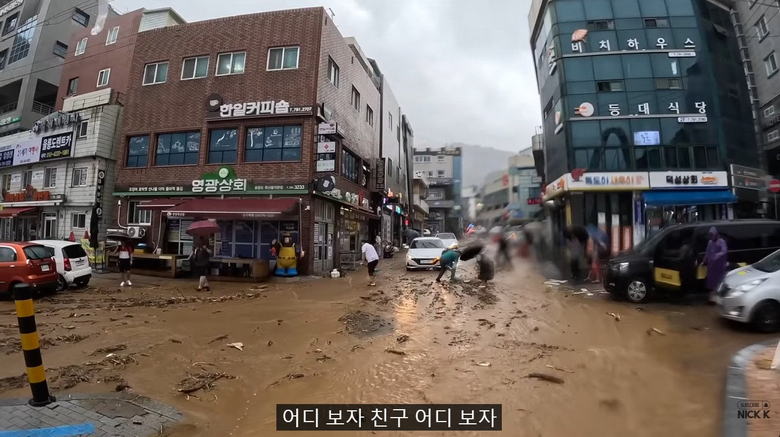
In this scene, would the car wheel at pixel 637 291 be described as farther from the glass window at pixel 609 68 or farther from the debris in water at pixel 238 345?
the glass window at pixel 609 68

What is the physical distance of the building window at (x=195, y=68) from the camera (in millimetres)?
17109

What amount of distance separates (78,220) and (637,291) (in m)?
24.1

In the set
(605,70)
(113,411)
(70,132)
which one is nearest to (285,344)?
(113,411)

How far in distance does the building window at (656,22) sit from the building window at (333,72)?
18165mm

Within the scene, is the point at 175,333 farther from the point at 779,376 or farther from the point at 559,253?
the point at 559,253

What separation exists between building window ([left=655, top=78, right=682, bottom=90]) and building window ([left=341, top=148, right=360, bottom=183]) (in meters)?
17.3

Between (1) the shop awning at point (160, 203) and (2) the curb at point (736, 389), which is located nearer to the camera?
(2) the curb at point (736, 389)

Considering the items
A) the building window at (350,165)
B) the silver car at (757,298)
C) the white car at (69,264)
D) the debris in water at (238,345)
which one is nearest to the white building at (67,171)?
the white car at (69,264)

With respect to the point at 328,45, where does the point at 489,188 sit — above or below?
below

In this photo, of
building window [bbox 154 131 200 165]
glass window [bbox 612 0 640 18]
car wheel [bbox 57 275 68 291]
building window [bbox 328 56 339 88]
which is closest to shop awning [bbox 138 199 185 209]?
building window [bbox 154 131 200 165]

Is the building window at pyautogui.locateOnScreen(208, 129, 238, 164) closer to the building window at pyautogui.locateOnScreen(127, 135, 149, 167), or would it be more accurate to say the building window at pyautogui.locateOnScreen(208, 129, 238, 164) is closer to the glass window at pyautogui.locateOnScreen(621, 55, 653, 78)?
the building window at pyautogui.locateOnScreen(127, 135, 149, 167)

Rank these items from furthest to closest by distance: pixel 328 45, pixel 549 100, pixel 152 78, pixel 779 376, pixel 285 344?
pixel 549 100 < pixel 152 78 < pixel 328 45 < pixel 285 344 < pixel 779 376

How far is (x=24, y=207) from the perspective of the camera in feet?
68.5

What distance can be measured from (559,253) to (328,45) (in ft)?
43.7
